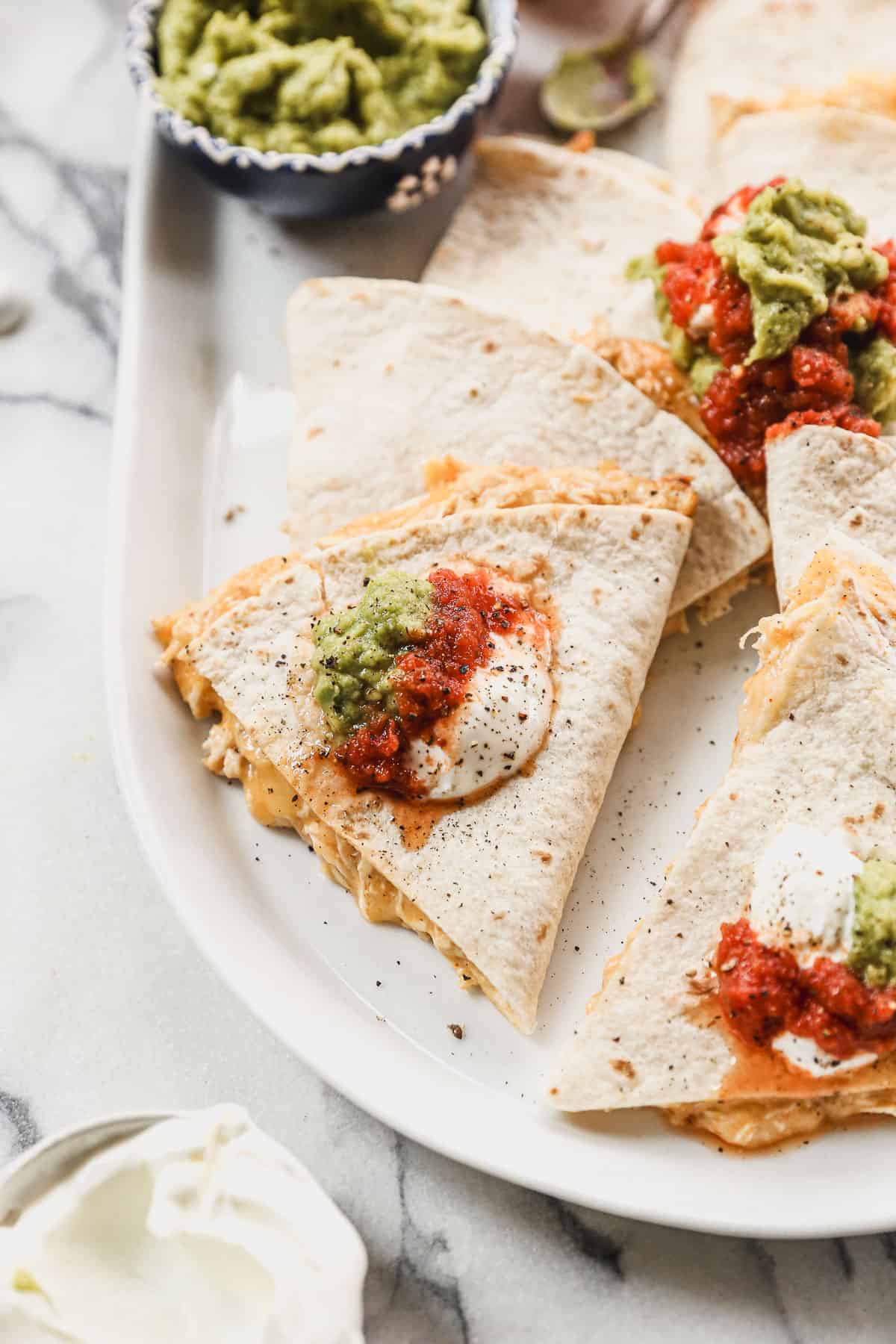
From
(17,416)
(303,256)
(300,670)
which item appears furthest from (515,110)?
(300,670)

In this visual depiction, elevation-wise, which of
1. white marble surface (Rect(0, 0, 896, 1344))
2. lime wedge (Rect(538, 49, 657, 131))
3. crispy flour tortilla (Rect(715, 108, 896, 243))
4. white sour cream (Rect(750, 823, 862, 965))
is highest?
crispy flour tortilla (Rect(715, 108, 896, 243))

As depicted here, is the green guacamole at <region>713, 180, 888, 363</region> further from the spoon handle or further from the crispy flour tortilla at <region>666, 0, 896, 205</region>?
the spoon handle

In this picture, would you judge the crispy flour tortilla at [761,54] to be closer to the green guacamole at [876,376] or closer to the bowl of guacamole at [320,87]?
the bowl of guacamole at [320,87]

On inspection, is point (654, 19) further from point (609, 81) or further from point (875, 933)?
point (875, 933)

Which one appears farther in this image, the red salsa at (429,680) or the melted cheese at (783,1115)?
the red salsa at (429,680)

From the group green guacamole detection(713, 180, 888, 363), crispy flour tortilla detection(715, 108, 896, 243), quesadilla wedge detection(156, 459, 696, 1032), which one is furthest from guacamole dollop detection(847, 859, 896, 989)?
crispy flour tortilla detection(715, 108, 896, 243)

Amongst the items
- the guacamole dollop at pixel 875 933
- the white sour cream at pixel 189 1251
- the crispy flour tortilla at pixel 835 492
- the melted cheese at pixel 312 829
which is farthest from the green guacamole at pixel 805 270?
the white sour cream at pixel 189 1251

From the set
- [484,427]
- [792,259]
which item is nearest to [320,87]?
[484,427]
